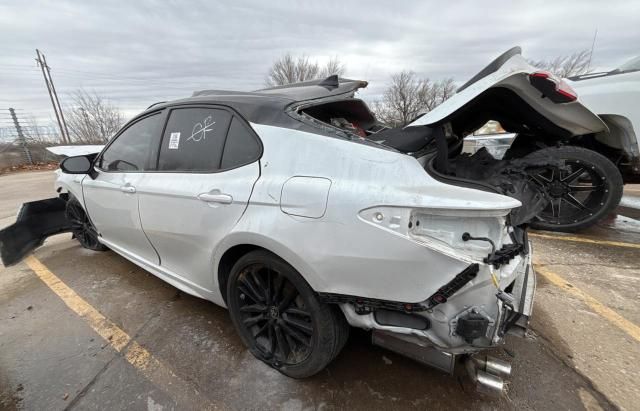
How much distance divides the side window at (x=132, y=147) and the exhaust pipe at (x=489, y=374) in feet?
8.63

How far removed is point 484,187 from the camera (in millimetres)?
1428

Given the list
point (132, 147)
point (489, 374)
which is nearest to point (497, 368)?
point (489, 374)

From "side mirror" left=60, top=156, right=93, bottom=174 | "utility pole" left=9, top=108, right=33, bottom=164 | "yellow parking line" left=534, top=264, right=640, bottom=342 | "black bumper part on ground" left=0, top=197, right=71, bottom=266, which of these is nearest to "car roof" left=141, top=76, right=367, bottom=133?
"side mirror" left=60, top=156, right=93, bottom=174

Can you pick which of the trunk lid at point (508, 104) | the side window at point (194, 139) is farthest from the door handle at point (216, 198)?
the trunk lid at point (508, 104)

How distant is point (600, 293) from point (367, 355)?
2213 millimetres

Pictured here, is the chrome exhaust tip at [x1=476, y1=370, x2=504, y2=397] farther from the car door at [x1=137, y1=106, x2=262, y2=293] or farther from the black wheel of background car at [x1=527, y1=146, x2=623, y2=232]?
the black wheel of background car at [x1=527, y1=146, x2=623, y2=232]

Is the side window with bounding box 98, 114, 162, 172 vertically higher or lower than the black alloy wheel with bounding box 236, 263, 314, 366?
higher

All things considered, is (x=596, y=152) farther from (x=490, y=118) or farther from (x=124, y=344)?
(x=124, y=344)

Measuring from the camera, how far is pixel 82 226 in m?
3.73

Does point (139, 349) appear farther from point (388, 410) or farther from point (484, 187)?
point (484, 187)

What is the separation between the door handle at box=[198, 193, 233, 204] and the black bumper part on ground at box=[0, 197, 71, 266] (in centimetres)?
296

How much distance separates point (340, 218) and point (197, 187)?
1.04 meters

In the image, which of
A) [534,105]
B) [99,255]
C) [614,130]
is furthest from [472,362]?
[99,255]

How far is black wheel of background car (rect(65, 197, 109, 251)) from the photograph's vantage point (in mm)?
3611
